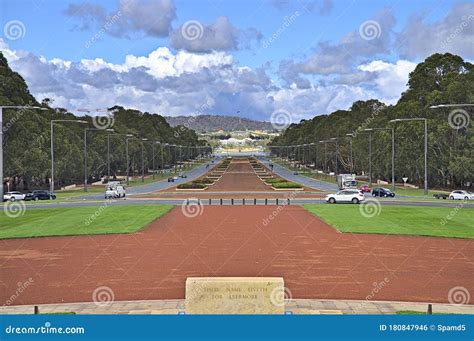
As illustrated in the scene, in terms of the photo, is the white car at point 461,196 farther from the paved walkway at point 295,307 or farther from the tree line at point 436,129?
the paved walkway at point 295,307

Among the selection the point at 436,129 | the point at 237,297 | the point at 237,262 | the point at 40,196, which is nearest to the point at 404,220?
the point at 237,262

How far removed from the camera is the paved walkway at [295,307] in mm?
17266

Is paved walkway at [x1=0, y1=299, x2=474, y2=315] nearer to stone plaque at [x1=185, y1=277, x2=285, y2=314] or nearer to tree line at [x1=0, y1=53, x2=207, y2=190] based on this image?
stone plaque at [x1=185, y1=277, x2=285, y2=314]

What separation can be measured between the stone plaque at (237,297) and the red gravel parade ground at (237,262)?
21.3ft

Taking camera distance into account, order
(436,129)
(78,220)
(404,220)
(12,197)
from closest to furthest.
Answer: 1. (404,220)
2. (78,220)
3. (12,197)
4. (436,129)

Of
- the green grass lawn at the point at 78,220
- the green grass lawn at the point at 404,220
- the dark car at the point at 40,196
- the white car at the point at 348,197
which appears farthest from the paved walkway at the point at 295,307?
the dark car at the point at 40,196

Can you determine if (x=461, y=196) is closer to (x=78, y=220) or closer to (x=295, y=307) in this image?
(x=78, y=220)

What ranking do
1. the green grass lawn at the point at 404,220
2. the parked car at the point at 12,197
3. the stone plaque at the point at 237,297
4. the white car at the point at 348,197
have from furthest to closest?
the parked car at the point at 12,197 → the white car at the point at 348,197 → the green grass lawn at the point at 404,220 → the stone plaque at the point at 237,297

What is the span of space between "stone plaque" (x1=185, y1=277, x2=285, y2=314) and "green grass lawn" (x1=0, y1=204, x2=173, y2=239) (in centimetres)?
2473

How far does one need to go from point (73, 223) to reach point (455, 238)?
25.0m

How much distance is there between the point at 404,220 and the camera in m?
43.7

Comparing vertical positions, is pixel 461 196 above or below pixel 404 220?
below

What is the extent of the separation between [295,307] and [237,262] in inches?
354

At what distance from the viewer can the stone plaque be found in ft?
44.2
